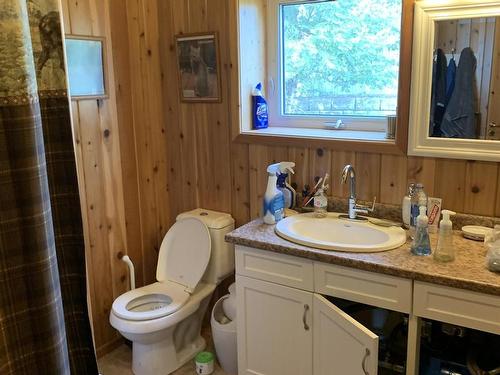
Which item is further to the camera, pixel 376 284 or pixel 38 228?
pixel 376 284

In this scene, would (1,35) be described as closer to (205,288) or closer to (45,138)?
(45,138)

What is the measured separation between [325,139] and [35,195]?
65.2 inches

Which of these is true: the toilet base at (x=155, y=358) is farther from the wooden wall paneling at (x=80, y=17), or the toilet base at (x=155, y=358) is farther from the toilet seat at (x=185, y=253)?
the wooden wall paneling at (x=80, y=17)

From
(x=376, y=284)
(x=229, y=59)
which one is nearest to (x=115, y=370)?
(x=376, y=284)

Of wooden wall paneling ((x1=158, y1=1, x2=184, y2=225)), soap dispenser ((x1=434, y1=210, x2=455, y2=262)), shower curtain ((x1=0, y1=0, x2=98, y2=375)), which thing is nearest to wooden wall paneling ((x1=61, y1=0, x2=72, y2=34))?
wooden wall paneling ((x1=158, y1=1, x2=184, y2=225))

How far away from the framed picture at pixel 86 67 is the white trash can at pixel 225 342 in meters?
1.25

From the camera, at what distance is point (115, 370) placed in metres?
2.56

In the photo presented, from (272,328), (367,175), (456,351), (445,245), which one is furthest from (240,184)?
(456,351)

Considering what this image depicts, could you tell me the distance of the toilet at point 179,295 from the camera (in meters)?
2.35

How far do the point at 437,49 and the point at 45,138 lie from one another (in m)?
1.63

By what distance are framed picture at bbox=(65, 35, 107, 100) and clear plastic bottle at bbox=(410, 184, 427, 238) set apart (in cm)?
160

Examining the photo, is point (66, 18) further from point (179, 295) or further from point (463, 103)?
point (463, 103)

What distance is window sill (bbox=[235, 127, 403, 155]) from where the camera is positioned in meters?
2.13

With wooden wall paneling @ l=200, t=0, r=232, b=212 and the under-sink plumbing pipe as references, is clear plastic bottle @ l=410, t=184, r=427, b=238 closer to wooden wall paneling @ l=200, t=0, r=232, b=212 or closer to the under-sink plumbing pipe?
wooden wall paneling @ l=200, t=0, r=232, b=212
